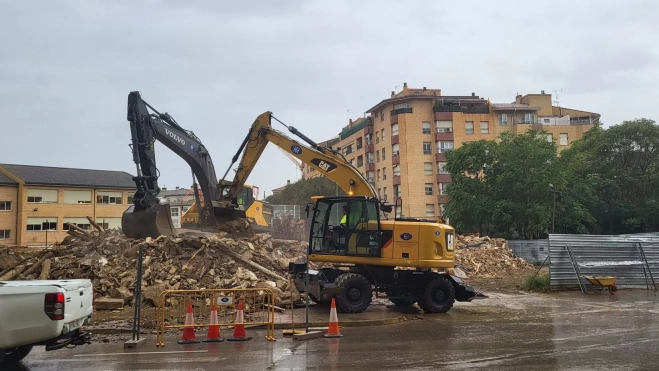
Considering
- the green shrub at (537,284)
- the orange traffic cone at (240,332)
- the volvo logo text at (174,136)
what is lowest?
the green shrub at (537,284)

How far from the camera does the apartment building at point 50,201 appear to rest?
5128 cm

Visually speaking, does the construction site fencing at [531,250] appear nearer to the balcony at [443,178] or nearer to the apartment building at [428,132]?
the apartment building at [428,132]

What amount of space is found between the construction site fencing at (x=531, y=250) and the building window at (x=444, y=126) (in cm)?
2881

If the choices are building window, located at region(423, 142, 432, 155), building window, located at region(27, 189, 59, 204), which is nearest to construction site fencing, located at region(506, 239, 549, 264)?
building window, located at region(423, 142, 432, 155)

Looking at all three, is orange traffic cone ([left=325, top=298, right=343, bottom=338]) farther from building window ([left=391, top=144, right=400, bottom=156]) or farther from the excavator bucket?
building window ([left=391, top=144, right=400, bottom=156])

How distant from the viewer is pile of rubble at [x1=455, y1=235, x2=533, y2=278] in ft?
80.1

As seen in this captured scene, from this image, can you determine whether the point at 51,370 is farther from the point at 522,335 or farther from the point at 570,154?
the point at 570,154

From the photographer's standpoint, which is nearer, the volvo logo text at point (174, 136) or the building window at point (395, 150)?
the volvo logo text at point (174, 136)

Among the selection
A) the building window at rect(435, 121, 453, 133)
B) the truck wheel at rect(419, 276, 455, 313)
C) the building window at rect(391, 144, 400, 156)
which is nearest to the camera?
the truck wheel at rect(419, 276, 455, 313)

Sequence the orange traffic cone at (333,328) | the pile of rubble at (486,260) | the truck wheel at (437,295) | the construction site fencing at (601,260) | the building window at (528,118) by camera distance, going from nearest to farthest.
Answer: the orange traffic cone at (333,328), the truck wheel at (437,295), the construction site fencing at (601,260), the pile of rubble at (486,260), the building window at (528,118)

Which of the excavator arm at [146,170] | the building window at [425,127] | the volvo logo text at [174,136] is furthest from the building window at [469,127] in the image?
the excavator arm at [146,170]

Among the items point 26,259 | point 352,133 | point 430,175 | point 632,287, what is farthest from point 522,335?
point 352,133

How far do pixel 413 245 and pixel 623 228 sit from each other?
36265 millimetres

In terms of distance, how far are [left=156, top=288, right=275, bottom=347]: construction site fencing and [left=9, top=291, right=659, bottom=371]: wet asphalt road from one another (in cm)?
39
